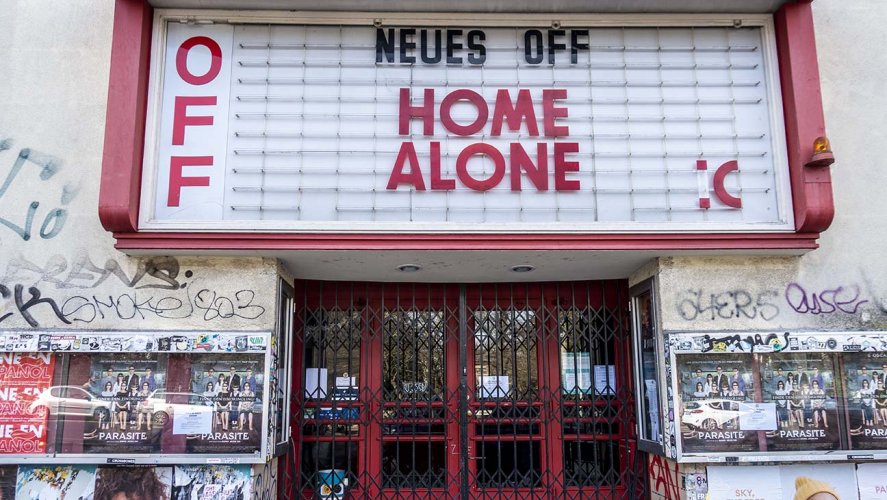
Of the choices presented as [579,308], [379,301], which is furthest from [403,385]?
[579,308]

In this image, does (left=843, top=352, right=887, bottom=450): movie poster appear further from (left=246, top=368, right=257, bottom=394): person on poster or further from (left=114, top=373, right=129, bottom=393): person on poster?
(left=114, top=373, right=129, bottom=393): person on poster

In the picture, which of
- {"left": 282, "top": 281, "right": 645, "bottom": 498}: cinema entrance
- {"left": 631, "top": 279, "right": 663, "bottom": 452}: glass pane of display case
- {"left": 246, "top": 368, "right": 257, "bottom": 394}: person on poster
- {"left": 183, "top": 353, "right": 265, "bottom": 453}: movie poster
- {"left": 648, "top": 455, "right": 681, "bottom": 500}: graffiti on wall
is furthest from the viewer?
{"left": 282, "top": 281, "right": 645, "bottom": 498}: cinema entrance

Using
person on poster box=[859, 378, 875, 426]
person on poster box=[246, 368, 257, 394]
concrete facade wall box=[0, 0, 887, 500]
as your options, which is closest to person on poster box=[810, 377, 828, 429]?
person on poster box=[859, 378, 875, 426]

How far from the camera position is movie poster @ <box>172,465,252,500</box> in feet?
20.0

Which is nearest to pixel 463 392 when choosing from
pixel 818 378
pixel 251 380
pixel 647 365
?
pixel 647 365

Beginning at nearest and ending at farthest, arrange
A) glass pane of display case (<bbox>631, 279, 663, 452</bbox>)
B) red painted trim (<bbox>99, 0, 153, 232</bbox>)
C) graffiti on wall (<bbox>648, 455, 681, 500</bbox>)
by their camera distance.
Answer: red painted trim (<bbox>99, 0, 153, 232</bbox>) → graffiti on wall (<bbox>648, 455, 681, 500</bbox>) → glass pane of display case (<bbox>631, 279, 663, 452</bbox>)

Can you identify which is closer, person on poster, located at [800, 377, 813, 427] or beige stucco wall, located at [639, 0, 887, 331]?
person on poster, located at [800, 377, 813, 427]

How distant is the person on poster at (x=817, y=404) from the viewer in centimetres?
629

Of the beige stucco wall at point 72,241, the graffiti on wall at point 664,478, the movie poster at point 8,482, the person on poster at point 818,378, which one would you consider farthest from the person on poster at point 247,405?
the person on poster at point 818,378

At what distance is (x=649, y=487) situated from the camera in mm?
7148

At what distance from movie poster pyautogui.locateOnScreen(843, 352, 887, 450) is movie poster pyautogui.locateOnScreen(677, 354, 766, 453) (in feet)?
3.02

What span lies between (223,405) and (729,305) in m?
4.82

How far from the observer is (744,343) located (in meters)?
6.34

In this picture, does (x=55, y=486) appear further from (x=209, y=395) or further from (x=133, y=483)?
(x=209, y=395)
